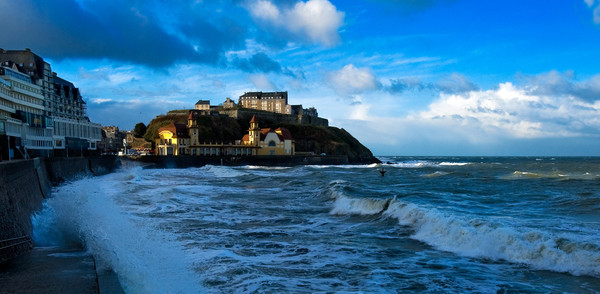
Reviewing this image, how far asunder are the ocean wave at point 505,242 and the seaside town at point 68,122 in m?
22.2

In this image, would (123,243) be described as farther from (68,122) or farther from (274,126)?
(274,126)

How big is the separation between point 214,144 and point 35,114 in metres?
44.8

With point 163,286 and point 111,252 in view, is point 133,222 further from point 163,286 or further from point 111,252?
point 163,286

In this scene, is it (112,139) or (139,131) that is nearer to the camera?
Result: (139,131)

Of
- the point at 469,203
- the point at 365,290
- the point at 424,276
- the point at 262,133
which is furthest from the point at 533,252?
the point at 262,133

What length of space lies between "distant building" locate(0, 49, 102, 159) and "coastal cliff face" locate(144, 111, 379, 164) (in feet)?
91.5

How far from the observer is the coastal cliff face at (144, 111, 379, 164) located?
91812mm

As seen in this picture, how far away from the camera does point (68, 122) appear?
46188mm

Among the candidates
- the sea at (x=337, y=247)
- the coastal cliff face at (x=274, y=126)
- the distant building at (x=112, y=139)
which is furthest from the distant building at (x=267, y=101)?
the sea at (x=337, y=247)

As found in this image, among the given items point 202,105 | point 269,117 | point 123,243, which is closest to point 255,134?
point 269,117

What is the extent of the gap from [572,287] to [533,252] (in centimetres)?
209

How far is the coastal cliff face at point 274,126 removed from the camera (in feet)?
301

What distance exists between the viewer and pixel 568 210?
16.7 metres

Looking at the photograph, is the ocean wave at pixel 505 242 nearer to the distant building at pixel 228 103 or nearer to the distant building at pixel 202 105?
the distant building at pixel 202 105
